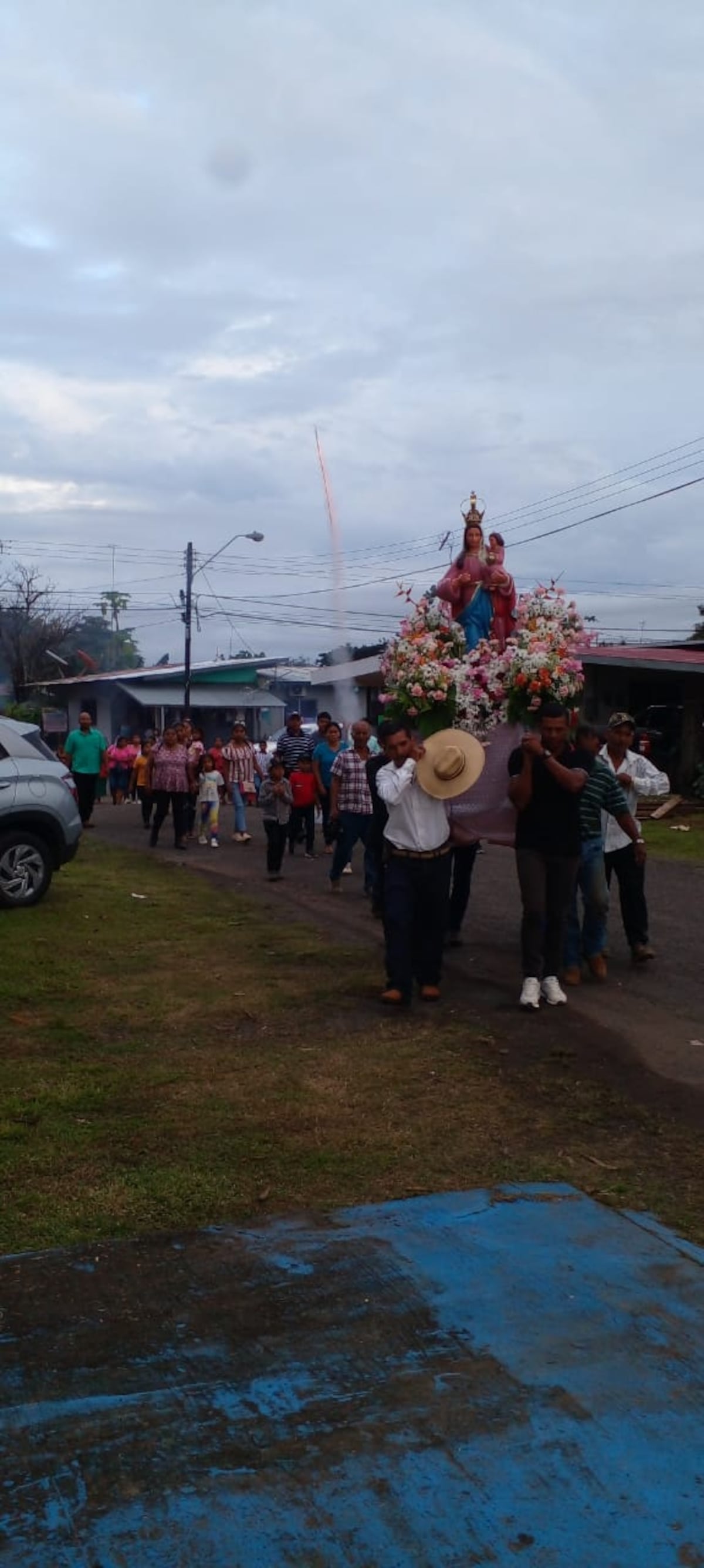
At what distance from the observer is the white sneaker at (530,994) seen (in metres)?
7.71

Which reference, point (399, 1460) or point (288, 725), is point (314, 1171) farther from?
point (288, 725)

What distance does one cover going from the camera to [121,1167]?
514 centimetres

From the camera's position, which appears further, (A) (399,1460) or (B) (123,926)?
(B) (123,926)

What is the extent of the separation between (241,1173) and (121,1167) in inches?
18.6

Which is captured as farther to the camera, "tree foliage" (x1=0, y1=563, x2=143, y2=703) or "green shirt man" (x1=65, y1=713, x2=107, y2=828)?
"tree foliage" (x1=0, y1=563, x2=143, y2=703)

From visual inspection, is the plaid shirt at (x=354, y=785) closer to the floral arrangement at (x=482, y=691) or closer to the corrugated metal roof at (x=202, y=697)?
the floral arrangement at (x=482, y=691)

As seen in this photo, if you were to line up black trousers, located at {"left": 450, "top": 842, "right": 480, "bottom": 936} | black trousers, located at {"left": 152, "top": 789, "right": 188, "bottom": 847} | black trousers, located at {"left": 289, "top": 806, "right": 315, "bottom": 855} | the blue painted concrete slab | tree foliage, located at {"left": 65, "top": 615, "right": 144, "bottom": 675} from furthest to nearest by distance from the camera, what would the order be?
tree foliage, located at {"left": 65, "top": 615, "right": 144, "bottom": 675}, black trousers, located at {"left": 152, "top": 789, "right": 188, "bottom": 847}, black trousers, located at {"left": 289, "top": 806, "right": 315, "bottom": 855}, black trousers, located at {"left": 450, "top": 842, "right": 480, "bottom": 936}, the blue painted concrete slab

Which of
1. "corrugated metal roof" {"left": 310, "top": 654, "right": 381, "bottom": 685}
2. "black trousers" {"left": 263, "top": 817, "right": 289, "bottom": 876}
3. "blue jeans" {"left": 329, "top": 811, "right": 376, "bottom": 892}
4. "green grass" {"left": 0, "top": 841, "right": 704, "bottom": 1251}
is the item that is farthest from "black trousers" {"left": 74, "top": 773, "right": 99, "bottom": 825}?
"corrugated metal roof" {"left": 310, "top": 654, "right": 381, "bottom": 685}

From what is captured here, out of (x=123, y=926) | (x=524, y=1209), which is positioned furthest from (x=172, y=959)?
(x=524, y=1209)

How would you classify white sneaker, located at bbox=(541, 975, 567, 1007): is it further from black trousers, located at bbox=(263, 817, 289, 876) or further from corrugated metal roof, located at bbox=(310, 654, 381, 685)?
corrugated metal roof, located at bbox=(310, 654, 381, 685)

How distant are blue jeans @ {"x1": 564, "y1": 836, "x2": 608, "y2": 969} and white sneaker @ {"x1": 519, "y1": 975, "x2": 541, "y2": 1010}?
3.29 ft

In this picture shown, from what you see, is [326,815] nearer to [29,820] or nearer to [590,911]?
[29,820]

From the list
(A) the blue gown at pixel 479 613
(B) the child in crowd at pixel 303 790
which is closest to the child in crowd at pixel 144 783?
(B) the child in crowd at pixel 303 790

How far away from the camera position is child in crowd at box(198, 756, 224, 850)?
17.7 m
